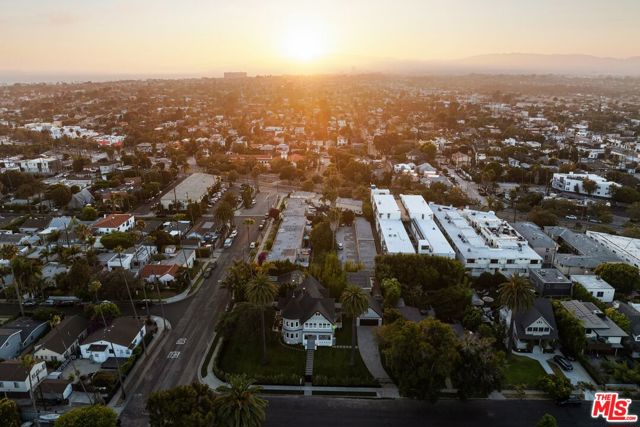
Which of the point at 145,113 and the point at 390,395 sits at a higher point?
the point at 145,113

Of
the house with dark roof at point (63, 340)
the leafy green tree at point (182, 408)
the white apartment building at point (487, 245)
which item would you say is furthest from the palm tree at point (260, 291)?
the white apartment building at point (487, 245)

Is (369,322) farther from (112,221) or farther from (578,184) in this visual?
(578,184)

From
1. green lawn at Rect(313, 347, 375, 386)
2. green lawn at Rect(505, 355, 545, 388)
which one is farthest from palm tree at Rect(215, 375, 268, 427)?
green lawn at Rect(505, 355, 545, 388)

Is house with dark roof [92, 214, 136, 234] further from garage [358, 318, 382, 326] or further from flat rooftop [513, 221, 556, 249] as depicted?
flat rooftop [513, 221, 556, 249]

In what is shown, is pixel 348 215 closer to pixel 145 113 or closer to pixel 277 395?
pixel 277 395

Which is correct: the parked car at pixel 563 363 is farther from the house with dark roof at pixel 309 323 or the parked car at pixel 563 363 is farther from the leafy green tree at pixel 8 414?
the leafy green tree at pixel 8 414

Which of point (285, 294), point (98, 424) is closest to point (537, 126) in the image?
point (285, 294)

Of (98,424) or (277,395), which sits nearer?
(98,424)
